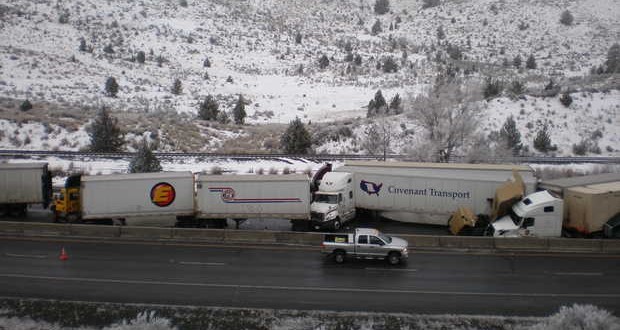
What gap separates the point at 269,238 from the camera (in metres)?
22.8

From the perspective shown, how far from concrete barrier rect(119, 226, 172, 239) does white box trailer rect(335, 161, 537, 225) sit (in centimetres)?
993

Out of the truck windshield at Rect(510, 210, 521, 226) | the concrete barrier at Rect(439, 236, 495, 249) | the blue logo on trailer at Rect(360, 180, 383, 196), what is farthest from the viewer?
the blue logo on trailer at Rect(360, 180, 383, 196)

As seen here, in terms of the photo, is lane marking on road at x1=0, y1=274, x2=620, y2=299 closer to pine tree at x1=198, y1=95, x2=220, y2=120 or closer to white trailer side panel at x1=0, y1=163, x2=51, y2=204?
white trailer side panel at x1=0, y1=163, x2=51, y2=204

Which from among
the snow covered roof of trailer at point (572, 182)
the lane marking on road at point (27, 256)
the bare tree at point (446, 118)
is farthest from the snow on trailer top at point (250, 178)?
the bare tree at point (446, 118)

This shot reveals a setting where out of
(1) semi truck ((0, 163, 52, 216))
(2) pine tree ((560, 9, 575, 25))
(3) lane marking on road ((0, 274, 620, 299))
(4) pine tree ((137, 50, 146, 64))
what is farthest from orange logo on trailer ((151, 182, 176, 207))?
(2) pine tree ((560, 9, 575, 25))

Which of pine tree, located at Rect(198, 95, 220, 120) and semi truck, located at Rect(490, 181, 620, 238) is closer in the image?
semi truck, located at Rect(490, 181, 620, 238)

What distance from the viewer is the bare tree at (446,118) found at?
36031mm

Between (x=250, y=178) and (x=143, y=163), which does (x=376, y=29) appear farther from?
(x=250, y=178)

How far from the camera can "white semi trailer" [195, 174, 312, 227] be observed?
79.9 ft

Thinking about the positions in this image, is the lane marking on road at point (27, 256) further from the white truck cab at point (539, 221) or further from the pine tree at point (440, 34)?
the pine tree at point (440, 34)

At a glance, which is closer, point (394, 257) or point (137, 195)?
point (394, 257)

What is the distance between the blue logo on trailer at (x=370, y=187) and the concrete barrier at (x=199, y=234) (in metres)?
8.06

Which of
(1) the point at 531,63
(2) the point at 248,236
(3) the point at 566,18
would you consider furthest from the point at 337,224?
(3) the point at 566,18

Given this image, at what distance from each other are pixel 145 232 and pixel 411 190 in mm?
13162
